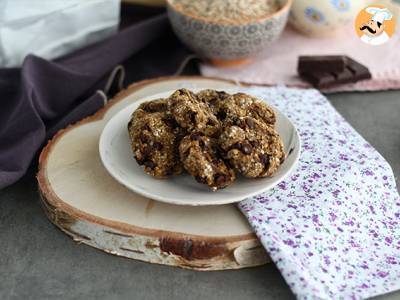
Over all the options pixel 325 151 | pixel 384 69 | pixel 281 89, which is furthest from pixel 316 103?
pixel 384 69

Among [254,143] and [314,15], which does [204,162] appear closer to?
[254,143]

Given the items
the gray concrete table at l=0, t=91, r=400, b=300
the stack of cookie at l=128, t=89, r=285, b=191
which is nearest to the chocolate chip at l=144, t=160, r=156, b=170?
the stack of cookie at l=128, t=89, r=285, b=191

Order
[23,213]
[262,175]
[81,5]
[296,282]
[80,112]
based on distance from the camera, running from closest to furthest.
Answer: [296,282]
[262,175]
[23,213]
[80,112]
[81,5]

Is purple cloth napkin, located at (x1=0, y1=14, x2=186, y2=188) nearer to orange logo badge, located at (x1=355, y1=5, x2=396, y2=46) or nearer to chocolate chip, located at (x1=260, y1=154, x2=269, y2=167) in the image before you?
chocolate chip, located at (x1=260, y1=154, x2=269, y2=167)

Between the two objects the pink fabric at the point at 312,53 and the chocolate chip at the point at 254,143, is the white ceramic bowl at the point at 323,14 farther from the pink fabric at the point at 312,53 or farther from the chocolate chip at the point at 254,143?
the chocolate chip at the point at 254,143

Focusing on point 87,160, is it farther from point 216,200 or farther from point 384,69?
point 384,69

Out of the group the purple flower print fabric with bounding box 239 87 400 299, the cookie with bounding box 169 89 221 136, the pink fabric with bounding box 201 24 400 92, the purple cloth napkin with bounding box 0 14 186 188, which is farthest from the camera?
the pink fabric with bounding box 201 24 400 92
